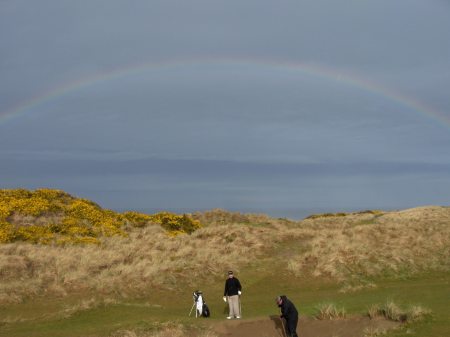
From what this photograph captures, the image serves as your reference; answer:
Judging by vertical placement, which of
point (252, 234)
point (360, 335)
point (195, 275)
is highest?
point (252, 234)

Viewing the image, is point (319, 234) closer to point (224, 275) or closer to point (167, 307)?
point (224, 275)

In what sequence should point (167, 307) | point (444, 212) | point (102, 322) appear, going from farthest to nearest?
point (444, 212) < point (167, 307) < point (102, 322)

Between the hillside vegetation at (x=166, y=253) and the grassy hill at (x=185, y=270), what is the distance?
8 centimetres

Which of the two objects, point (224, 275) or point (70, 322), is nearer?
point (70, 322)

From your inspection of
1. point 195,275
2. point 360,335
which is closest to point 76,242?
point 195,275

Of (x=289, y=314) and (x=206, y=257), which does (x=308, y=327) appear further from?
(x=206, y=257)

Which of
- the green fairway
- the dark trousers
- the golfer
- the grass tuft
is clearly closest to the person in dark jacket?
the dark trousers

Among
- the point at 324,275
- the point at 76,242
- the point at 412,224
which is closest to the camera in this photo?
the point at 324,275

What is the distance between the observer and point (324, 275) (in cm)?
3469

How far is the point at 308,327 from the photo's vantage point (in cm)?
2170

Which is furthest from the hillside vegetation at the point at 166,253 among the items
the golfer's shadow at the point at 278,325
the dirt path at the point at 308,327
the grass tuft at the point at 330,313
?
the golfer's shadow at the point at 278,325

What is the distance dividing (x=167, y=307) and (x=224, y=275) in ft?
22.7

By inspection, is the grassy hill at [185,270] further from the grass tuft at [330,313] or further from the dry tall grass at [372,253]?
the grass tuft at [330,313]

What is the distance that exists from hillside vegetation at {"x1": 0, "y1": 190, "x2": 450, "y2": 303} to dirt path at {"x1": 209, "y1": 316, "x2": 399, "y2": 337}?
1006cm
